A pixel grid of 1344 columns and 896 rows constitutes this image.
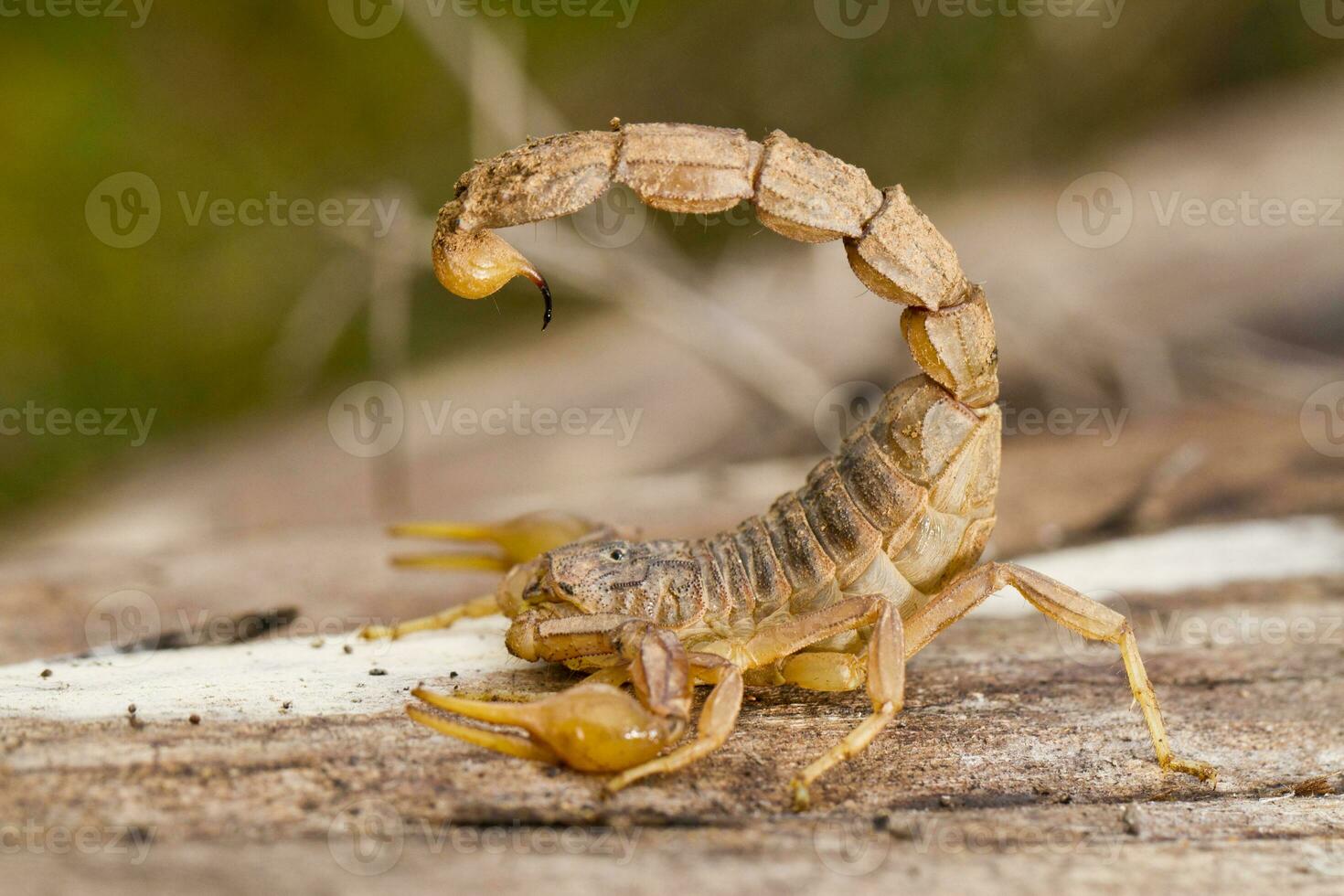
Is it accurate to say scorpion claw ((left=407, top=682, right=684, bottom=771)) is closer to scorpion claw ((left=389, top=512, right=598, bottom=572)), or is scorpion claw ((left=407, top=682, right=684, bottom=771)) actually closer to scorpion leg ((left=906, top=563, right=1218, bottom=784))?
scorpion leg ((left=906, top=563, right=1218, bottom=784))

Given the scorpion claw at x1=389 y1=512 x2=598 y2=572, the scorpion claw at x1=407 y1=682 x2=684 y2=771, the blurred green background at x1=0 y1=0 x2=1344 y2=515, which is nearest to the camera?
the scorpion claw at x1=407 y1=682 x2=684 y2=771

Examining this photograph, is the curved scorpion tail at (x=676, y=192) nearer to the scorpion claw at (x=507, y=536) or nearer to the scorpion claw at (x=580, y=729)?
the scorpion claw at (x=580, y=729)

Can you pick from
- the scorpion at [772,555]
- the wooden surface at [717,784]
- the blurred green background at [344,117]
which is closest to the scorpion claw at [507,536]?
the scorpion at [772,555]

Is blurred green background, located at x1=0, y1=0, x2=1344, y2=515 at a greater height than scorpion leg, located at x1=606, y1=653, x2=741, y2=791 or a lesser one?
greater

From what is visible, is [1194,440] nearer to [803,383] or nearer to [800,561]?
[803,383]

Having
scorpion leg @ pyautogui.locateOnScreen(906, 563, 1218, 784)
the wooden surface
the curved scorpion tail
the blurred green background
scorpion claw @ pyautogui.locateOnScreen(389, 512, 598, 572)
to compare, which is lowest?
the wooden surface

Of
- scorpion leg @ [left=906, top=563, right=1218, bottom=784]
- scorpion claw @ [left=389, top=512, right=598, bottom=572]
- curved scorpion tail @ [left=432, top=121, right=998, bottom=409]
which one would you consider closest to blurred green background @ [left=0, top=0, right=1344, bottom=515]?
scorpion claw @ [left=389, top=512, right=598, bottom=572]

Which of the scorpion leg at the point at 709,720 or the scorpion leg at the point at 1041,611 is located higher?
the scorpion leg at the point at 1041,611

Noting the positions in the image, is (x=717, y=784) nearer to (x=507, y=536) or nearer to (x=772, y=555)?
(x=772, y=555)

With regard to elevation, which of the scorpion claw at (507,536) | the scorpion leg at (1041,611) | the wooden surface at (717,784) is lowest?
the wooden surface at (717,784)
